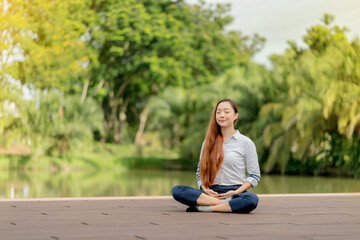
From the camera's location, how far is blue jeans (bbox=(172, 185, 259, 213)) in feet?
18.6

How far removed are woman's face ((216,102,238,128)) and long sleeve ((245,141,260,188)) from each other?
27 cm

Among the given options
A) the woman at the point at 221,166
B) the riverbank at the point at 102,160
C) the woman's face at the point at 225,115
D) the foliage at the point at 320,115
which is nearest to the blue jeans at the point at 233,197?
the woman at the point at 221,166

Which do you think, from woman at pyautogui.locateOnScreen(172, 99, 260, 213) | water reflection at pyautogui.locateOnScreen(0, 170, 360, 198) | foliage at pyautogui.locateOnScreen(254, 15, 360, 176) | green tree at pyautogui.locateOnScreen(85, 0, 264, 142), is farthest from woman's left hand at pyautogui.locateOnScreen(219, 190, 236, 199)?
green tree at pyautogui.locateOnScreen(85, 0, 264, 142)

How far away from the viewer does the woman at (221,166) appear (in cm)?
583

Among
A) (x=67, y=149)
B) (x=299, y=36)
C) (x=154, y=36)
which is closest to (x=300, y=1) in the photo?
(x=299, y=36)

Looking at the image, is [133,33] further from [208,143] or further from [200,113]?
[208,143]

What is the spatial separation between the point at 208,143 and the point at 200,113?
994 inches

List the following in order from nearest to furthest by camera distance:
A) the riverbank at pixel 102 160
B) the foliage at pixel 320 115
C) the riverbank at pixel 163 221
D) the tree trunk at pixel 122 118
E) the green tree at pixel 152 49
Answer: the riverbank at pixel 163 221 → the foliage at pixel 320 115 → the riverbank at pixel 102 160 → the green tree at pixel 152 49 → the tree trunk at pixel 122 118

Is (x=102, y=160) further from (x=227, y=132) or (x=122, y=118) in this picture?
(x=227, y=132)

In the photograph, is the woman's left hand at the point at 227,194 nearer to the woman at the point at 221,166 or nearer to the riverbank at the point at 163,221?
the woman at the point at 221,166

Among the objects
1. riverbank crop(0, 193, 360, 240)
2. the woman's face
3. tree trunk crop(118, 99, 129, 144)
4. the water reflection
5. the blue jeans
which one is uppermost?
tree trunk crop(118, 99, 129, 144)

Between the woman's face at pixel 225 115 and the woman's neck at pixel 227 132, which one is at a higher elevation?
the woman's face at pixel 225 115

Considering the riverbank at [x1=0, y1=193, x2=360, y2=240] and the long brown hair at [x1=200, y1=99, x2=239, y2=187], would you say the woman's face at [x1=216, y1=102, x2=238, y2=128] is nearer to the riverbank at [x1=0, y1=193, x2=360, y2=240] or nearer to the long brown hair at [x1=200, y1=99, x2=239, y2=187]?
the long brown hair at [x1=200, y1=99, x2=239, y2=187]

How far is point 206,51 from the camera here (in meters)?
40.6
